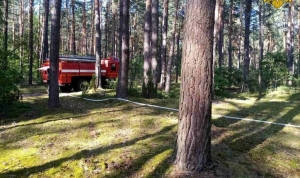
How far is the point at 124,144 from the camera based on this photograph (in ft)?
20.4

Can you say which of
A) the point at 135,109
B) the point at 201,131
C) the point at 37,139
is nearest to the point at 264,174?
the point at 201,131

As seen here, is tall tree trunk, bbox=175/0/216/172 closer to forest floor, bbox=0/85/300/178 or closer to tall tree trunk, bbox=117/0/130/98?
forest floor, bbox=0/85/300/178

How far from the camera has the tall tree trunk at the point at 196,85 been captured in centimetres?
478

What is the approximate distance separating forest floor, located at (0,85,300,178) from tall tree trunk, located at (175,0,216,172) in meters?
0.37

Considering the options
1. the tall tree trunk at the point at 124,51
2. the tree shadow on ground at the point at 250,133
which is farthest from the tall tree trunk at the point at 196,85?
the tall tree trunk at the point at 124,51

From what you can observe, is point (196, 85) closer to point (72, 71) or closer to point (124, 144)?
point (124, 144)

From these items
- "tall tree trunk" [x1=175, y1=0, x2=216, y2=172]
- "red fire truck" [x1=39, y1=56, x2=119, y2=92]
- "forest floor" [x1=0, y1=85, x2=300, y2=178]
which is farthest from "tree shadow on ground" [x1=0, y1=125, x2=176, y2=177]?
"red fire truck" [x1=39, y1=56, x2=119, y2=92]

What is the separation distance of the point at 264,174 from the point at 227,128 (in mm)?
2920

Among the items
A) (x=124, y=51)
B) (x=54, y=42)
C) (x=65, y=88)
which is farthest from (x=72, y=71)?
(x=54, y=42)

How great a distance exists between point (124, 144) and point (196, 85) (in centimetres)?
233

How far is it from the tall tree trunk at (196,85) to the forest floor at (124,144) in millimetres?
367

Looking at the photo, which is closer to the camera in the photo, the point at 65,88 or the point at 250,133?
the point at 250,133

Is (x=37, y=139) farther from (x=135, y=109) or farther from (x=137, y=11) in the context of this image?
(x=137, y=11)

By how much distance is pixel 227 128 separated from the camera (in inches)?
313
